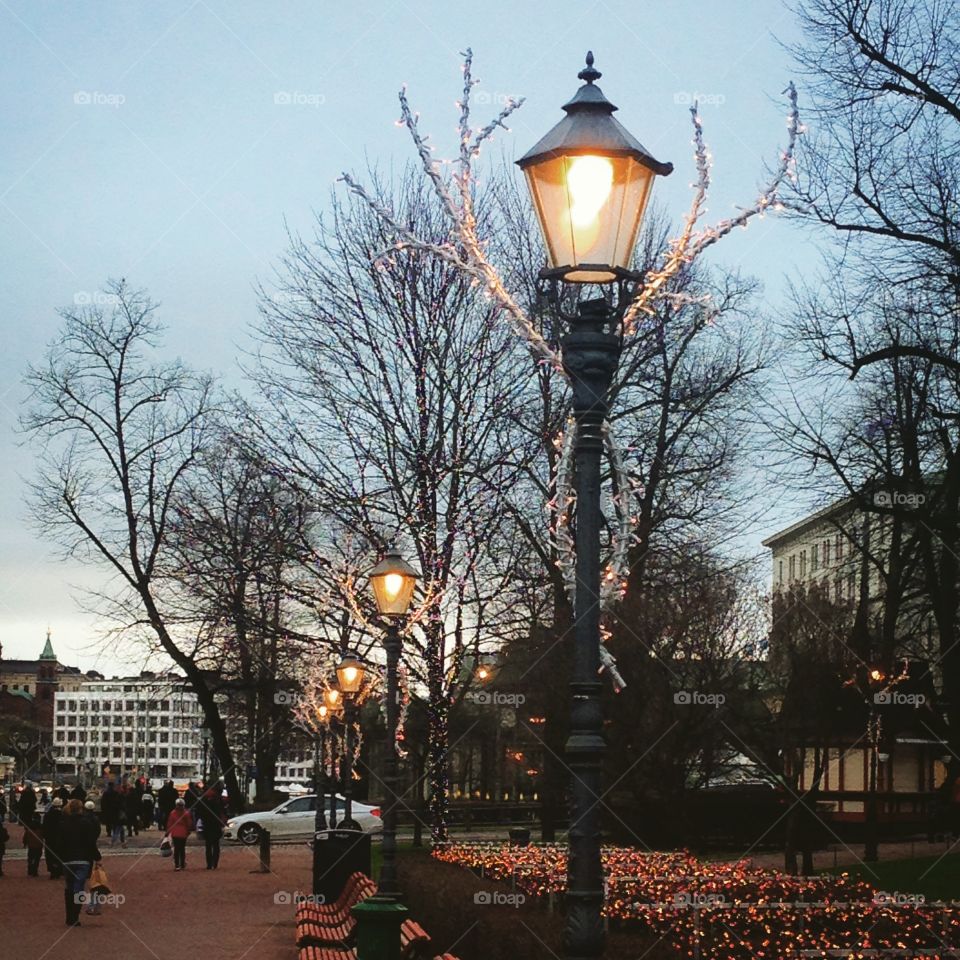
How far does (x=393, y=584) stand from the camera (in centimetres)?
1588

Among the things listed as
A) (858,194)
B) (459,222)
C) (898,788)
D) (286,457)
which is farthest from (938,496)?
(898,788)

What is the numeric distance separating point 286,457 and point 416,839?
12224 mm

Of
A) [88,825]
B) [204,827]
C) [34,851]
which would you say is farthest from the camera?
[204,827]

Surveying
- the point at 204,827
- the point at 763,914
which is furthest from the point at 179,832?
the point at 763,914

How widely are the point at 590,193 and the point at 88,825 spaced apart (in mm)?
17908

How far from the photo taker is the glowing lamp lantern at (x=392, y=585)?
1587cm

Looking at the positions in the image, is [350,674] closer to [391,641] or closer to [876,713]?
[391,641]

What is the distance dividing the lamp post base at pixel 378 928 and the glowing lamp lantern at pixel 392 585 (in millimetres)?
2817

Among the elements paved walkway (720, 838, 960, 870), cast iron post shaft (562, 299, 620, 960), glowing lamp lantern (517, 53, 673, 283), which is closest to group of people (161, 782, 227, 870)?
paved walkway (720, 838, 960, 870)

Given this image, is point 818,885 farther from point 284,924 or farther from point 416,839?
point 416,839

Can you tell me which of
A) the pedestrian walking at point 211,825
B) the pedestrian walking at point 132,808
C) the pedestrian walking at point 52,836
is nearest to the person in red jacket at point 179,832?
the pedestrian walking at point 211,825

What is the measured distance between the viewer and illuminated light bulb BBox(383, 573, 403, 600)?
52.1 feet

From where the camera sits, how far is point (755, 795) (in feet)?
137

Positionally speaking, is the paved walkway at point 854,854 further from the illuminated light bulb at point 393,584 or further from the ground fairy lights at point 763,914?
the illuminated light bulb at point 393,584
